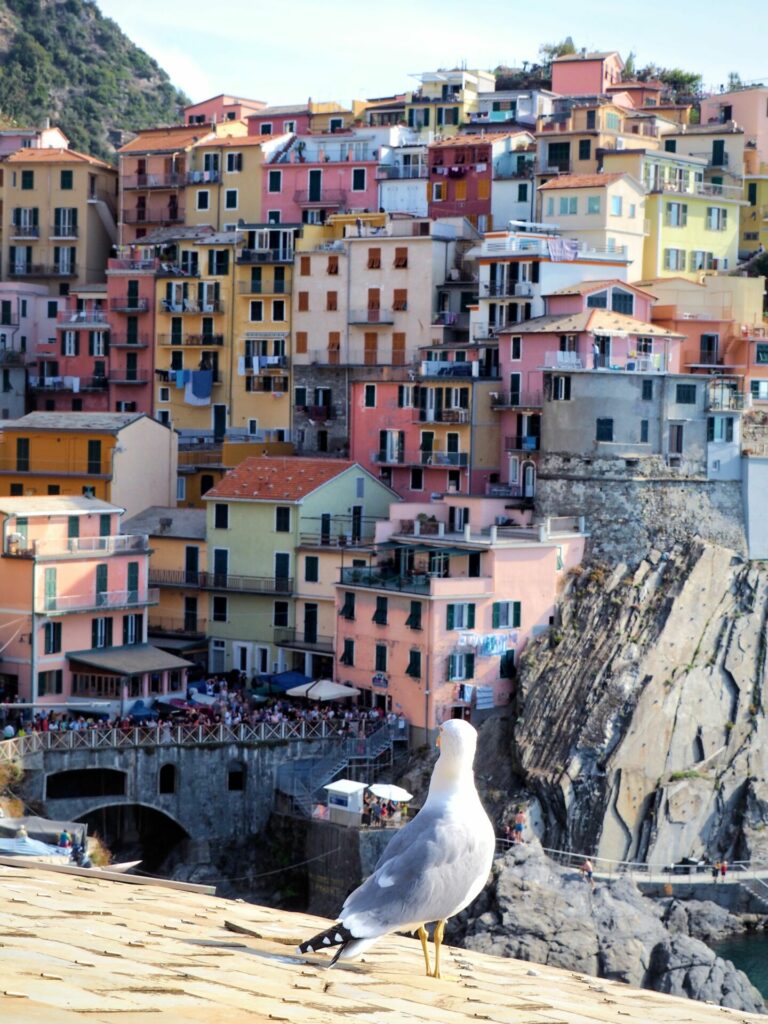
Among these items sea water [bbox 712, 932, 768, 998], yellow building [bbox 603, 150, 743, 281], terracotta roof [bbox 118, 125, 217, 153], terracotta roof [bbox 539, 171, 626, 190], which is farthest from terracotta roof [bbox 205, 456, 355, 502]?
terracotta roof [bbox 118, 125, 217, 153]

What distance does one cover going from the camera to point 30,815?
51.3 meters

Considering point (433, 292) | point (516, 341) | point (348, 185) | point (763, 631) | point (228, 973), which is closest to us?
point (228, 973)

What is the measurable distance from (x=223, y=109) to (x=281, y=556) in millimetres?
41478

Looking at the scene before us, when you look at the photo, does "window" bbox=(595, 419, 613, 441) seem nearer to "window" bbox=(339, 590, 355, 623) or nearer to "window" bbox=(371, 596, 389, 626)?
"window" bbox=(371, 596, 389, 626)

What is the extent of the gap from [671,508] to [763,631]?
486 centimetres

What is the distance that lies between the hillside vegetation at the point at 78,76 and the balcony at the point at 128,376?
47.6m

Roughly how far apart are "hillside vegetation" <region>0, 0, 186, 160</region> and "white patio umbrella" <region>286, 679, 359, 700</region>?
240ft

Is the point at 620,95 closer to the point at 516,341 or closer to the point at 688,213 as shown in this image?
the point at 688,213

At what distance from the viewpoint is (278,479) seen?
6706 cm

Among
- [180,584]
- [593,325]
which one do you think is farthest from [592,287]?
[180,584]

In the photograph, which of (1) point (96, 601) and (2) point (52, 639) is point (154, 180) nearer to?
(1) point (96, 601)

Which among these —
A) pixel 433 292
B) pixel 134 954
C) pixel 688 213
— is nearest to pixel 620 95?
pixel 688 213

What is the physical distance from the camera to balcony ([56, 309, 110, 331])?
82.6m

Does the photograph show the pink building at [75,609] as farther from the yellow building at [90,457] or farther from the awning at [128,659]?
→ the yellow building at [90,457]
